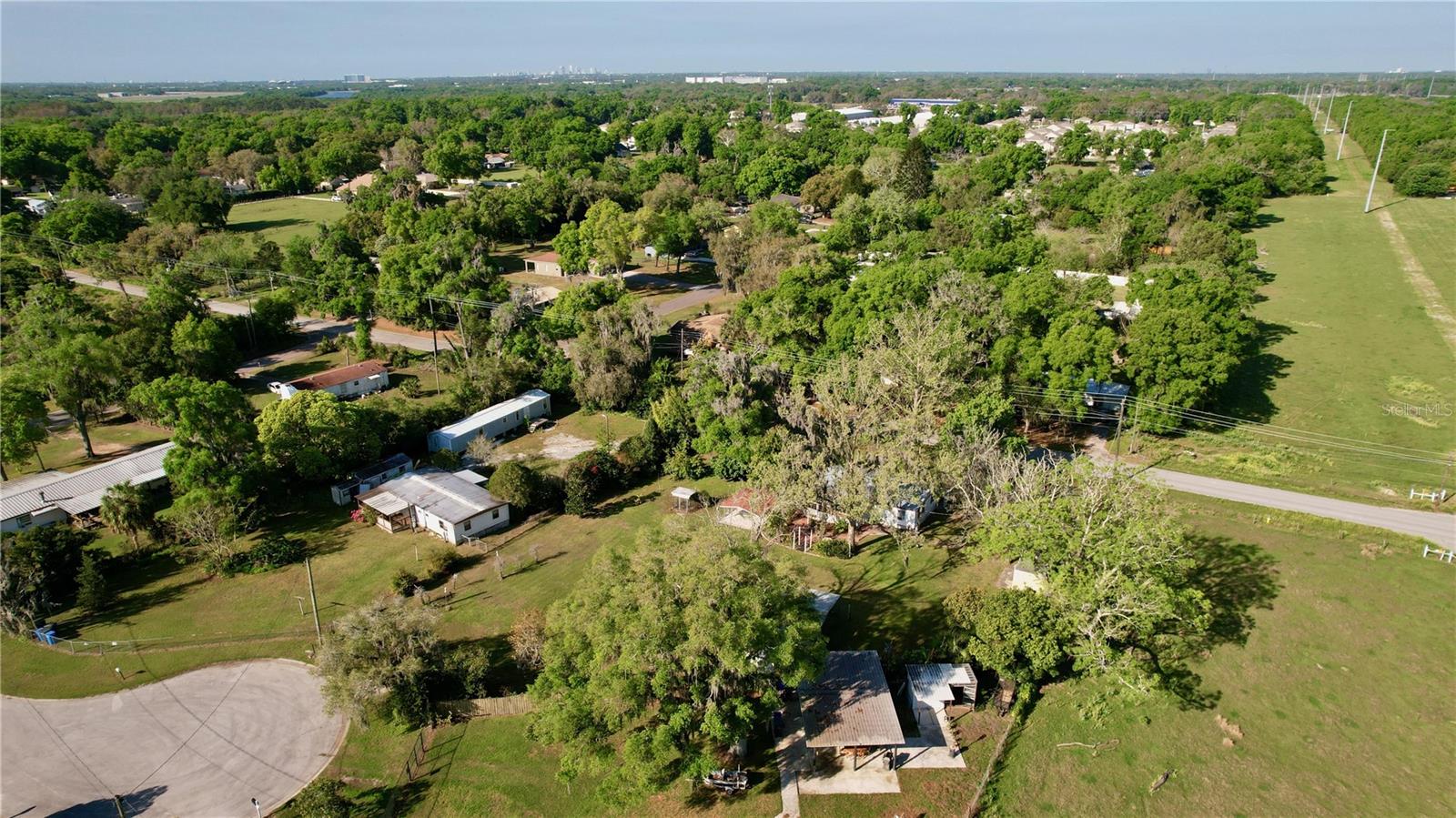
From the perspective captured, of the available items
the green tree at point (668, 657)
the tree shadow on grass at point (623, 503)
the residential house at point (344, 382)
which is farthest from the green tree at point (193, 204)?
the green tree at point (668, 657)

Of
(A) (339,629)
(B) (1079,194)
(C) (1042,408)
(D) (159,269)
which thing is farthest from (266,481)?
(B) (1079,194)

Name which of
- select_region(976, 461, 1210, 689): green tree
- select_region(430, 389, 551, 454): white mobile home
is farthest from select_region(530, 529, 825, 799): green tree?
select_region(430, 389, 551, 454): white mobile home

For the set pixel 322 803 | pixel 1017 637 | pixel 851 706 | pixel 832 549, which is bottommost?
pixel 322 803

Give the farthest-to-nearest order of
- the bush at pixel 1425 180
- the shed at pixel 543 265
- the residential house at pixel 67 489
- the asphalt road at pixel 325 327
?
Answer: the bush at pixel 1425 180 < the shed at pixel 543 265 < the asphalt road at pixel 325 327 < the residential house at pixel 67 489

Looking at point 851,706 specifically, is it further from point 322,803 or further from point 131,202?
point 131,202

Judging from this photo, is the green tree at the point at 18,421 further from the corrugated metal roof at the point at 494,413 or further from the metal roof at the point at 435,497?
the corrugated metal roof at the point at 494,413

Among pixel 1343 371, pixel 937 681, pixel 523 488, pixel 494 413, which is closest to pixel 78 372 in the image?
pixel 494 413

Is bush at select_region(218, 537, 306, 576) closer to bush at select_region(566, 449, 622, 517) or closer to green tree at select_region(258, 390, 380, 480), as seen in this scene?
green tree at select_region(258, 390, 380, 480)
